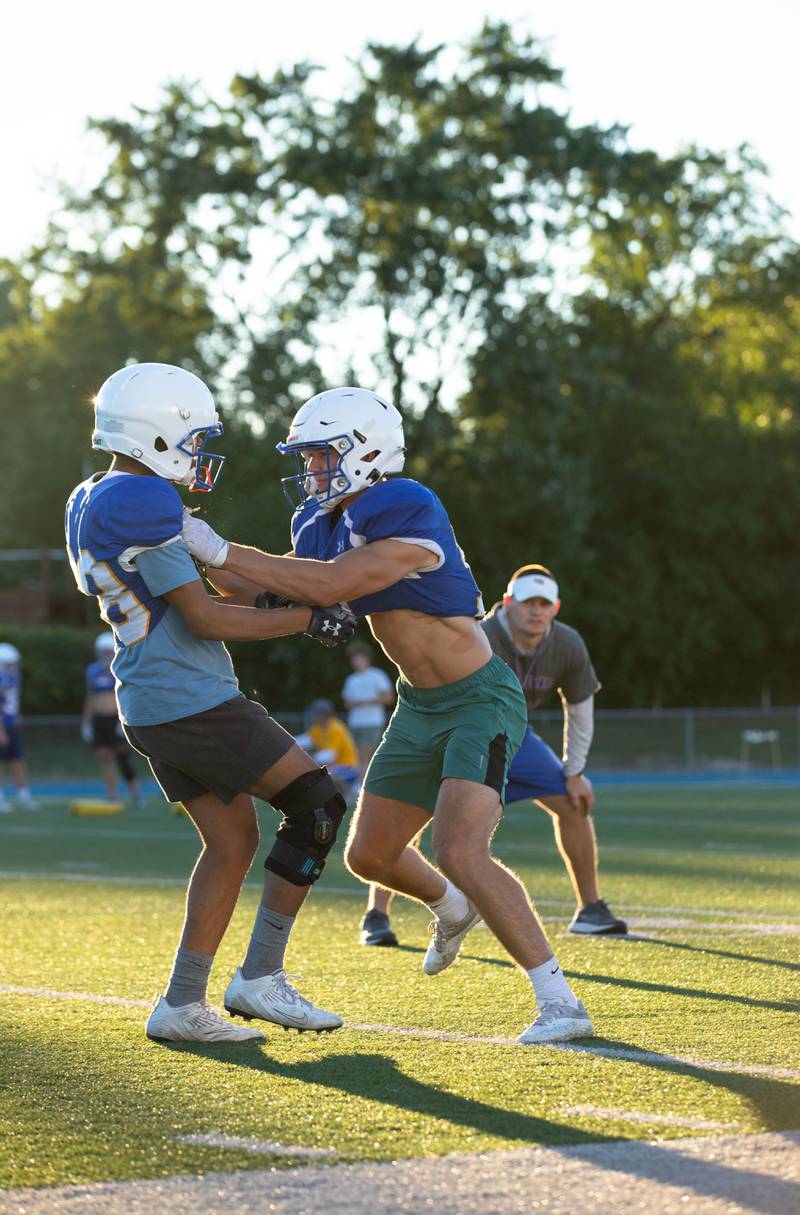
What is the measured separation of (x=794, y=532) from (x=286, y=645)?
15054 mm

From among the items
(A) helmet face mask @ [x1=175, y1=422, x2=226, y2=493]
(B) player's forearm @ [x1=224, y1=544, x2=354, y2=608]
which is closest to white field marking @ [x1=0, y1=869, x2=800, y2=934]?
(B) player's forearm @ [x1=224, y1=544, x2=354, y2=608]

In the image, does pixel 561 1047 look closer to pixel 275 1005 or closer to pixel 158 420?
pixel 275 1005

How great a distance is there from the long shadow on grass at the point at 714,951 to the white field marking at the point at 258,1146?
357 cm

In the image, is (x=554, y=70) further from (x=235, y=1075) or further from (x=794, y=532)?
(x=235, y=1075)

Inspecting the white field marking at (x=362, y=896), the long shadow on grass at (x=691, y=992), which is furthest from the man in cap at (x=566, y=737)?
the long shadow on grass at (x=691, y=992)

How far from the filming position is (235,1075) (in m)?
5.28

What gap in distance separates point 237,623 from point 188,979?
3.75ft

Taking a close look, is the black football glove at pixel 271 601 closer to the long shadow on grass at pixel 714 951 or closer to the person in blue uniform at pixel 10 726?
the long shadow on grass at pixel 714 951

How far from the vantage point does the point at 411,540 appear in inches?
236

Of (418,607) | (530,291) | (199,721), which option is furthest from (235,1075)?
(530,291)

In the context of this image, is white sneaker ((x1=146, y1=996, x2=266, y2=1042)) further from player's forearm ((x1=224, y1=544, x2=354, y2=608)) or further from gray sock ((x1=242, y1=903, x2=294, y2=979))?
player's forearm ((x1=224, y1=544, x2=354, y2=608))

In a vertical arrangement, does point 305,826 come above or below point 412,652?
below

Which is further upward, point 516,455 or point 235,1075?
point 516,455

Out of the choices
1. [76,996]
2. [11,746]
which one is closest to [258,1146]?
[76,996]
